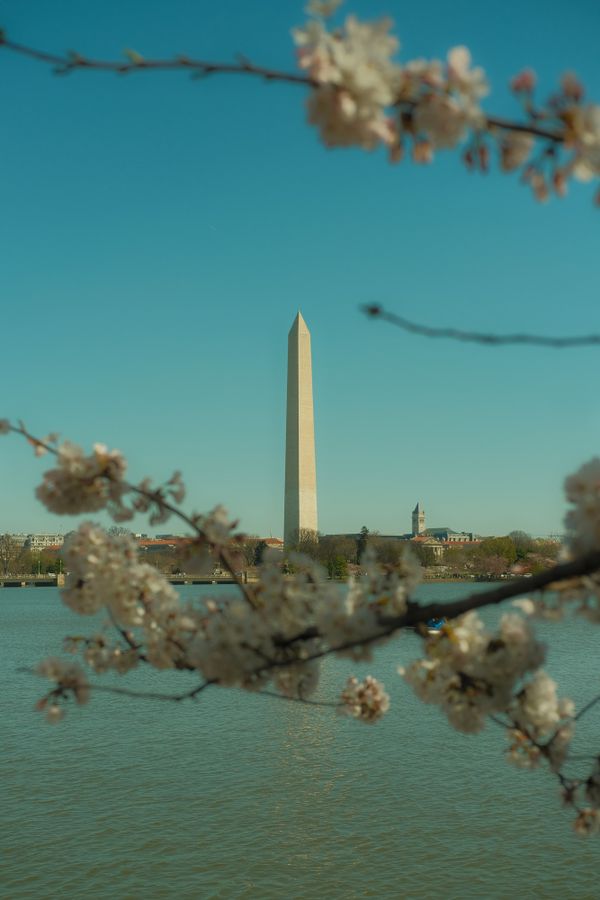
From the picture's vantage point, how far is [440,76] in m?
Result: 1.32

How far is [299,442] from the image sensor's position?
4600 centimetres

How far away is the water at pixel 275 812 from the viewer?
316 inches

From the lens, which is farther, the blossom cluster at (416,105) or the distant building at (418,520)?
the distant building at (418,520)

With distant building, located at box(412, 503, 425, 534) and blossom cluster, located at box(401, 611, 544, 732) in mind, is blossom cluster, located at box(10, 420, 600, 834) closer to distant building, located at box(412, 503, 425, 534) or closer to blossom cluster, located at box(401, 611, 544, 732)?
blossom cluster, located at box(401, 611, 544, 732)

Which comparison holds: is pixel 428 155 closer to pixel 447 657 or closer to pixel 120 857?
pixel 447 657

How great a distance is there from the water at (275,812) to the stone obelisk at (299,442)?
30.6 m

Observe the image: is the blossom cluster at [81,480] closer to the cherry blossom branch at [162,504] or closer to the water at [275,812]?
the cherry blossom branch at [162,504]

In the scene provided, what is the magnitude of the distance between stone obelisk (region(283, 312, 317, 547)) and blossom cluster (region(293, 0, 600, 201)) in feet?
142

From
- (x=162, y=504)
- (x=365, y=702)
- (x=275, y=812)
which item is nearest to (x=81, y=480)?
(x=162, y=504)

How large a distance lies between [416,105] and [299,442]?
4466cm

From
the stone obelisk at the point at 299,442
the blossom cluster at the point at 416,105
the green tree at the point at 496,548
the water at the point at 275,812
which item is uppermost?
the stone obelisk at the point at 299,442

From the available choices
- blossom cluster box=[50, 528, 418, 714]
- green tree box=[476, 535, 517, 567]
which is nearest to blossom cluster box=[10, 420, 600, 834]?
blossom cluster box=[50, 528, 418, 714]

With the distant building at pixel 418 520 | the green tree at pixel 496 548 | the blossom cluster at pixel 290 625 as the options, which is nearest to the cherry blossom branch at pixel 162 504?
the blossom cluster at pixel 290 625

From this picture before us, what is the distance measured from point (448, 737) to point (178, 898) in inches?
243
